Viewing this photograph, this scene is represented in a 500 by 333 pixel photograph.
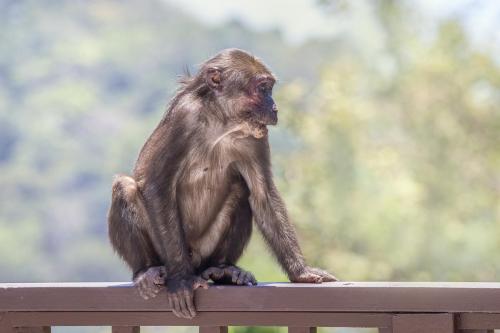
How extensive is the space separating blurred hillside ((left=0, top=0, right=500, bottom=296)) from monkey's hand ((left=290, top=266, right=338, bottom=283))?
999cm

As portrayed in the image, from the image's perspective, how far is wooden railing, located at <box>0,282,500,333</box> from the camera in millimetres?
2576

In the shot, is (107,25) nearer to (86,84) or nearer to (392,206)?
(86,84)

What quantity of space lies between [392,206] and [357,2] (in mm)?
3607

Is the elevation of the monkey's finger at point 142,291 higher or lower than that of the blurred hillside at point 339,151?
lower

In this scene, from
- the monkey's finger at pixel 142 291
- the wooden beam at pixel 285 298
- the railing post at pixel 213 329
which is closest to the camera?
the wooden beam at pixel 285 298

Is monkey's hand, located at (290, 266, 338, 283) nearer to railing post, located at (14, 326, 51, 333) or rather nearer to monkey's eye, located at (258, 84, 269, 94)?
monkey's eye, located at (258, 84, 269, 94)

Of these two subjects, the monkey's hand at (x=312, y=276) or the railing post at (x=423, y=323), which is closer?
the railing post at (x=423, y=323)

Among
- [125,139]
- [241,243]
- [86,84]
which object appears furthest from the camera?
[86,84]

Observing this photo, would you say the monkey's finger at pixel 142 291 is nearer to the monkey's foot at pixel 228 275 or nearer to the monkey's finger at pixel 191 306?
the monkey's finger at pixel 191 306

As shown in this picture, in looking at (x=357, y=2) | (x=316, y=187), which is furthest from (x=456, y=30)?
(x=316, y=187)

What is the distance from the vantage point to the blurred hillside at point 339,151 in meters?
14.8

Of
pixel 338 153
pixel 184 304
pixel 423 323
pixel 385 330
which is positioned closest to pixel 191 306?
pixel 184 304

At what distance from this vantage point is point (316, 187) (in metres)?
14.8

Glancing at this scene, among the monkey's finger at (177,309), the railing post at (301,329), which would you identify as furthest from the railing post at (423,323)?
the monkey's finger at (177,309)
